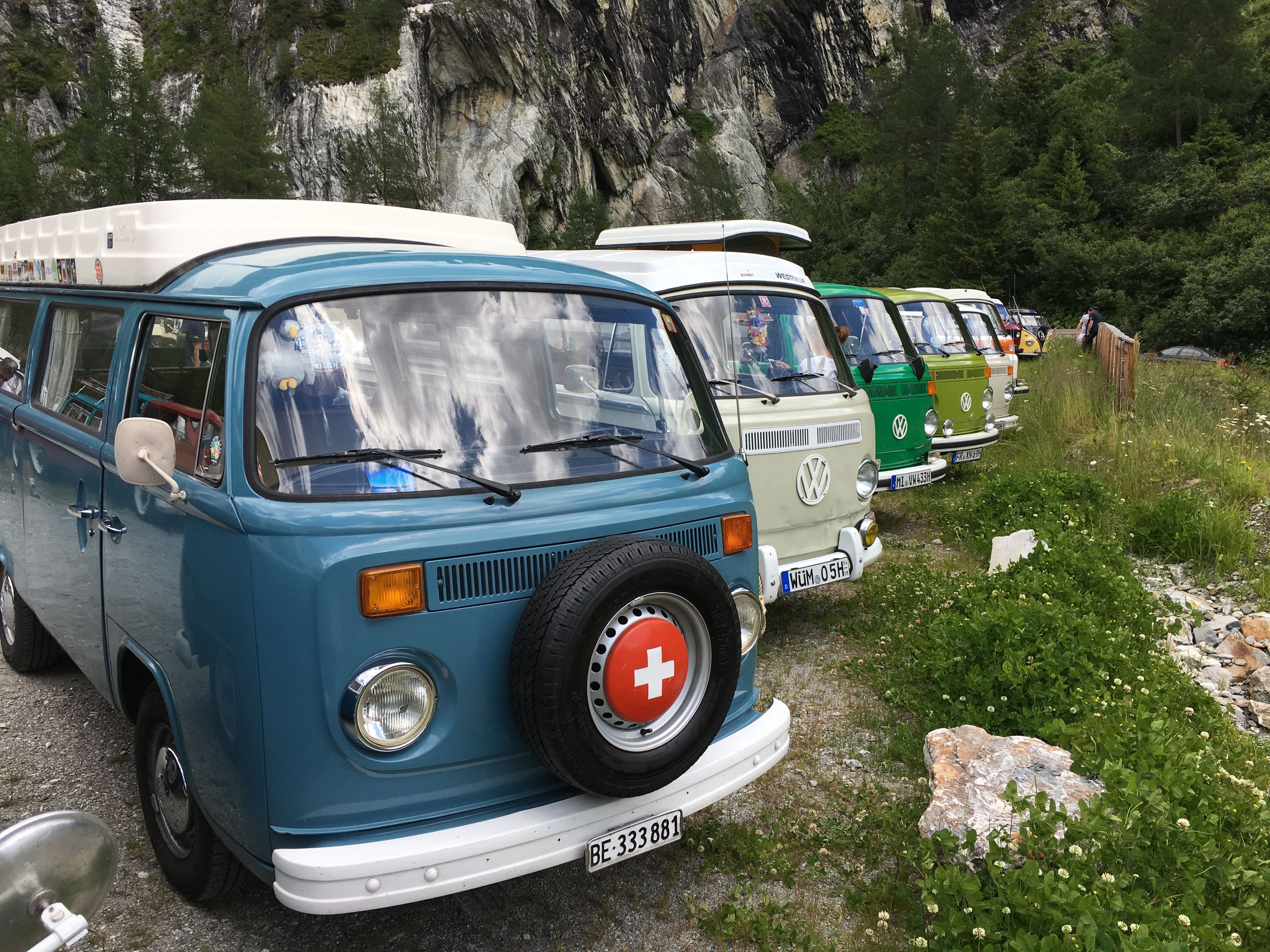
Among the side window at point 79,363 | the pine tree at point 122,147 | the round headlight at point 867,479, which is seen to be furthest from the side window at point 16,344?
the pine tree at point 122,147

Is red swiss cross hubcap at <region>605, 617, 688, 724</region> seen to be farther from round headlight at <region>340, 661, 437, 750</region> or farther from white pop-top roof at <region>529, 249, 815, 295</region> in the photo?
white pop-top roof at <region>529, 249, 815, 295</region>

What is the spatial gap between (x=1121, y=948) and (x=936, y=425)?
8.18 metres

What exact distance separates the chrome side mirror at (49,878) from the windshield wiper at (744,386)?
193 inches

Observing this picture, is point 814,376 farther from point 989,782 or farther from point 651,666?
point 651,666

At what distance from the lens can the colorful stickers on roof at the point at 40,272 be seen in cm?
449

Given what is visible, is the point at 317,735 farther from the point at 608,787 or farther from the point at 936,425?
the point at 936,425

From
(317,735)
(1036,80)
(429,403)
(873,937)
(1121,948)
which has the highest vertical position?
(1036,80)

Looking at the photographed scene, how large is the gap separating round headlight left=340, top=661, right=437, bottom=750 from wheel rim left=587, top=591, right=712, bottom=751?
48 centimetres

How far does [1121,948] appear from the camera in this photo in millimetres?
2365

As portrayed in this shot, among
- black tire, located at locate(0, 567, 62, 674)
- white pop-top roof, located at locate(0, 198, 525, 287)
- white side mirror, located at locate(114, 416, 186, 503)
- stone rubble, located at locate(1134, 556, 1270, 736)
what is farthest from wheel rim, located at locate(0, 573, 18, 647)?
stone rubble, located at locate(1134, 556, 1270, 736)

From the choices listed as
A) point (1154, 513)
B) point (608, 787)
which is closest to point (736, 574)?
point (608, 787)

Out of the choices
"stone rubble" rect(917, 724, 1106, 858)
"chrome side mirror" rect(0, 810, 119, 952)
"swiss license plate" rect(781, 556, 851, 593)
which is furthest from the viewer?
"swiss license plate" rect(781, 556, 851, 593)

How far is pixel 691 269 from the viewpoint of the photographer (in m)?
6.34

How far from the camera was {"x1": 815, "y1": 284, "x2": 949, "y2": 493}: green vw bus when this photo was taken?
29.4 ft
